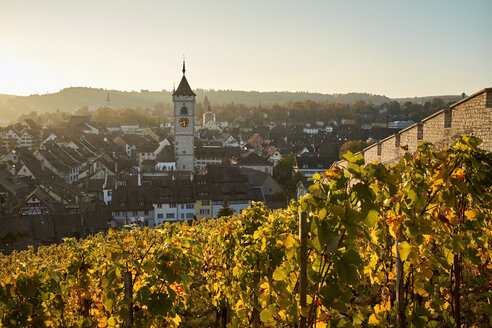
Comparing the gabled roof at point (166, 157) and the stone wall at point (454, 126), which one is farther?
the gabled roof at point (166, 157)

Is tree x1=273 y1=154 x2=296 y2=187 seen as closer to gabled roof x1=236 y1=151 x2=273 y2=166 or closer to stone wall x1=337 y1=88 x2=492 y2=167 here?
gabled roof x1=236 y1=151 x2=273 y2=166

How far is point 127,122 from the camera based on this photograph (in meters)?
147

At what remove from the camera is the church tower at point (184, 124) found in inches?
2243

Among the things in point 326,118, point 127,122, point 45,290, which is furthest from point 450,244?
point 326,118

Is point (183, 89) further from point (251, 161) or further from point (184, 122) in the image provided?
point (251, 161)

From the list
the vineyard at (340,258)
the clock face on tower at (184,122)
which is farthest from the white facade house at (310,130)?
the vineyard at (340,258)

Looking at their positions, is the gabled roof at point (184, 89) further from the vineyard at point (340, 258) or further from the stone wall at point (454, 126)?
the vineyard at point (340, 258)

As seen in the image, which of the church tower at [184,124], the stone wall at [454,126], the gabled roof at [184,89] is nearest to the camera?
the stone wall at [454,126]

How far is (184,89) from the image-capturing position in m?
57.3

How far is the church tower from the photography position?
56969 millimetres

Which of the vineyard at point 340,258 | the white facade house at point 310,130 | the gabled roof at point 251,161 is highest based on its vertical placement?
the vineyard at point 340,258

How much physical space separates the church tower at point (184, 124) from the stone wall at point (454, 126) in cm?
4530

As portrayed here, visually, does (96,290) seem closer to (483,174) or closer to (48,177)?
(483,174)

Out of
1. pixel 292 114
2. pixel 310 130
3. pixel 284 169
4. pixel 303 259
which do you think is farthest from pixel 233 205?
pixel 292 114
